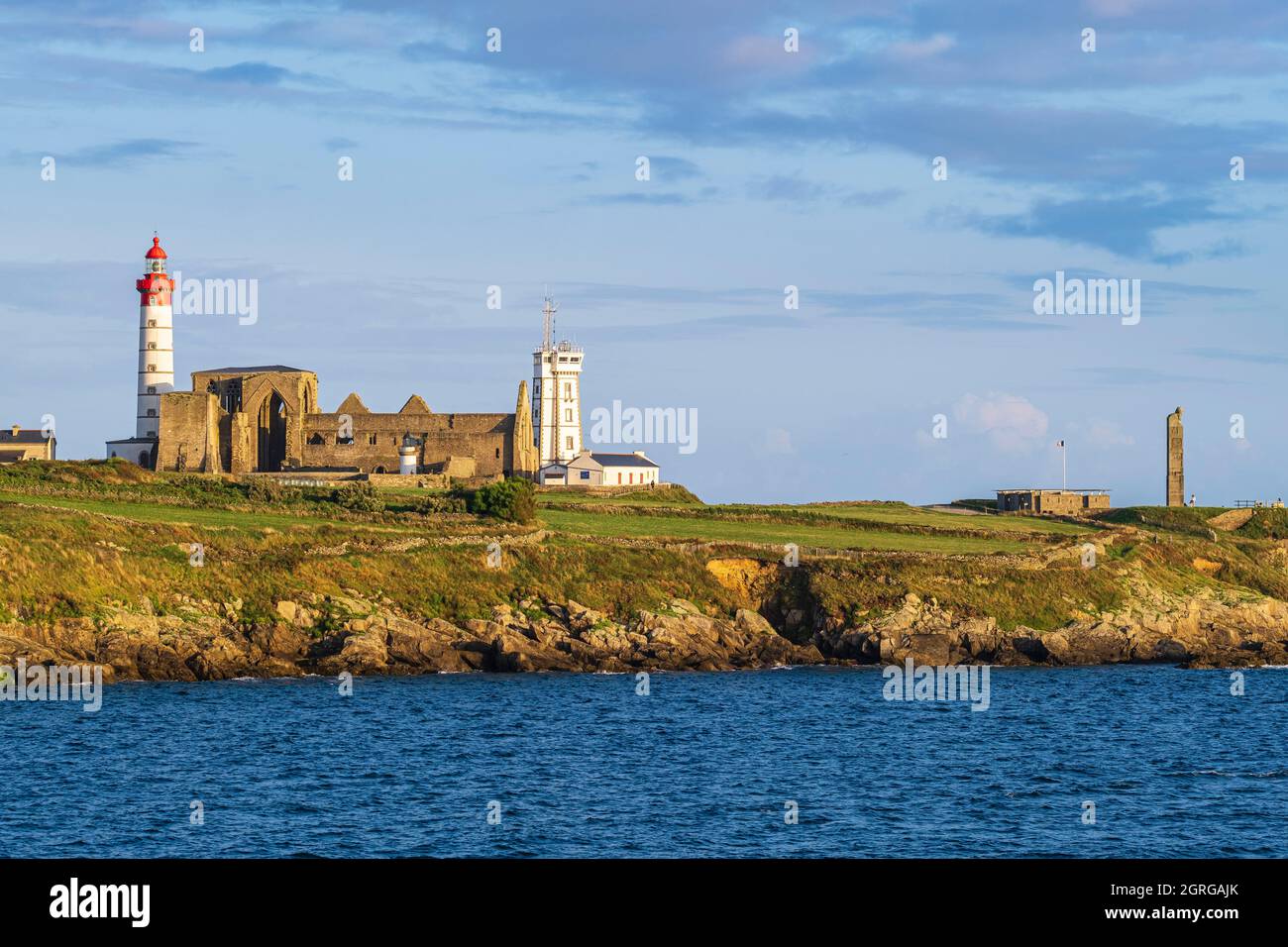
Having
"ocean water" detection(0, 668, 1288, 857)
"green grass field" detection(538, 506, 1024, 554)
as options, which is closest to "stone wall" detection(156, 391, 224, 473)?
"green grass field" detection(538, 506, 1024, 554)

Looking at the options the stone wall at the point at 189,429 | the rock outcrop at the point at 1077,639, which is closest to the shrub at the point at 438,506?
the rock outcrop at the point at 1077,639

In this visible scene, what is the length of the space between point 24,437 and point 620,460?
147ft

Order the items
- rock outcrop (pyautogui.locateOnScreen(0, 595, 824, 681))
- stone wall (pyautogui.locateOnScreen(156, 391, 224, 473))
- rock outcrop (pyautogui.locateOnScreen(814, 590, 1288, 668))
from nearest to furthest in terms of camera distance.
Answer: rock outcrop (pyautogui.locateOnScreen(0, 595, 824, 681))
rock outcrop (pyautogui.locateOnScreen(814, 590, 1288, 668))
stone wall (pyautogui.locateOnScreen(156, 391, 224, 473))

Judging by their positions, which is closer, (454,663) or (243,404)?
(454,663)

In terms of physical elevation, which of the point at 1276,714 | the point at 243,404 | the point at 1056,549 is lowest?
the point at 1276,714

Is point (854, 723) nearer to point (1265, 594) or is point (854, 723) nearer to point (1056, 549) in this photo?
point (1056, 549)

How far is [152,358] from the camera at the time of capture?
364 feet

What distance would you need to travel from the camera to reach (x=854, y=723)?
164 feet

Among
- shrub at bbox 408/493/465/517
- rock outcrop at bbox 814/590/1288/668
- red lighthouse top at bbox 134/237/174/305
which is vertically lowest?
rock outcrop at bbox 814/590/1288/668

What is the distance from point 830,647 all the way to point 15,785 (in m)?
38.4

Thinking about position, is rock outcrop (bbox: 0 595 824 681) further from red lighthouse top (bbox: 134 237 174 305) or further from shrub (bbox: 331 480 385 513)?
red lighthouse top (bbox: 134 237 174 305)

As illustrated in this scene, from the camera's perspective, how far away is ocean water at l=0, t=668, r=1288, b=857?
104 feet

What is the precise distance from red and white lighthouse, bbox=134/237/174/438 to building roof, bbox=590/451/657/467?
31306 mm
